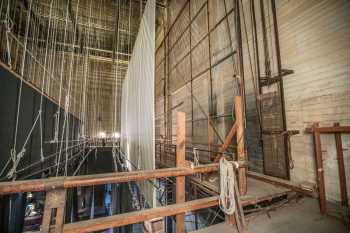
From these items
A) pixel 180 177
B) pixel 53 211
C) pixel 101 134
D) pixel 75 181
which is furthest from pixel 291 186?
pixel 101 134

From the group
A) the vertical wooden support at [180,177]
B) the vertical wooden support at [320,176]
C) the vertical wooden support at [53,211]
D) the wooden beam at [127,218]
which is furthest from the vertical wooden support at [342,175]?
the vertical wooden support at [53,211]

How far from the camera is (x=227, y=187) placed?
69.9 inches

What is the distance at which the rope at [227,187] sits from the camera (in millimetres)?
1740

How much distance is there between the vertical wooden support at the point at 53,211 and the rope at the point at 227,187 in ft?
4.67

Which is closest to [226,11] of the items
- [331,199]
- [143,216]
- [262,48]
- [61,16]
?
[262,48]

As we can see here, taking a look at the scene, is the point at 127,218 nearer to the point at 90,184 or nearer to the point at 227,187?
the point at 90,184

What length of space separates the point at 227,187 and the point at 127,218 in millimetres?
1024

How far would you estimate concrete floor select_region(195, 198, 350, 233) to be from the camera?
1.70 metres

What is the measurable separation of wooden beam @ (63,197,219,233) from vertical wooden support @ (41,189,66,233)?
0.21 feet

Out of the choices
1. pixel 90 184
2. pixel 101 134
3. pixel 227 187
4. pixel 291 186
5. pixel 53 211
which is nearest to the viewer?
pixel 53 211

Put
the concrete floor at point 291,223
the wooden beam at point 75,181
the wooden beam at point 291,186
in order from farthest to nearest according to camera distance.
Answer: the wooden beam at point 291,186 → the concrete floor at point 291,223 → the wooden beam at point 75,181

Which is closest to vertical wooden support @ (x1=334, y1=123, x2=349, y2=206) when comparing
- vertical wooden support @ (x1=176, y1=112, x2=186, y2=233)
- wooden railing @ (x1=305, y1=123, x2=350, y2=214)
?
wooden railing @ (x1=305, y1=123, x2=350, y2=214)

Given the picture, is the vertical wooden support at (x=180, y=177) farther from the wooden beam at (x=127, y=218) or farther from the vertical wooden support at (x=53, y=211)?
the vertical wooden support at (x=53, y=211)

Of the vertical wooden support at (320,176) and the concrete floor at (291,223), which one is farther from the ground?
the vertical wooden support at (320,176)
